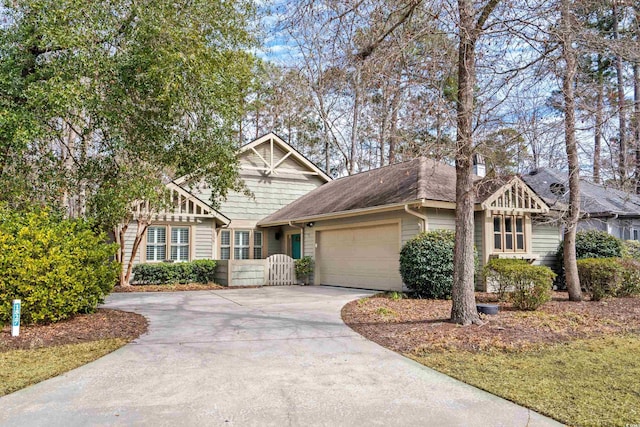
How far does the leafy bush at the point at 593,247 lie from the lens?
45.6 feet

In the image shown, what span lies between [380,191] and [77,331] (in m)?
9.62

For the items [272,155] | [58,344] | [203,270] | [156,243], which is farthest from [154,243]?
[58,344]

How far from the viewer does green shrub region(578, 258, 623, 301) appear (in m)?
10.9

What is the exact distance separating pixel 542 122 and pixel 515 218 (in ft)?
17.7

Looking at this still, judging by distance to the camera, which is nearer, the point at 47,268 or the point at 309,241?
the point at 47,268

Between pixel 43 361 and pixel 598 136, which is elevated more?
pixel 598 136

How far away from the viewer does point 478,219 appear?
42.1 feet

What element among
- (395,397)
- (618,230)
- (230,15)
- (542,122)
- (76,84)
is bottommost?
(395,397)

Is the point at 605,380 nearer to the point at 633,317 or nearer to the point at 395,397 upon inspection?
the point at 395,397

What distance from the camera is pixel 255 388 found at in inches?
182

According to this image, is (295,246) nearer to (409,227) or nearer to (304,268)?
(304,268)

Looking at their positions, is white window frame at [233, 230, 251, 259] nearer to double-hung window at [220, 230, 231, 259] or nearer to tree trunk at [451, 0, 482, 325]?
double-hung window at [220, 230, 231, 259]

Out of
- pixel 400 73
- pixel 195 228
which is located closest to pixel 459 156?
pixel 400 73

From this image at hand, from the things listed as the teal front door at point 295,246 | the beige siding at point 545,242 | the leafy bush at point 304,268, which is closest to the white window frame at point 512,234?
the beige siding at point 545,242
